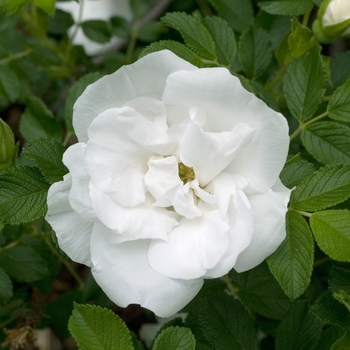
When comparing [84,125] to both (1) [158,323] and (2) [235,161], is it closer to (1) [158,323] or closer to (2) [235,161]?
(2) [235,161]

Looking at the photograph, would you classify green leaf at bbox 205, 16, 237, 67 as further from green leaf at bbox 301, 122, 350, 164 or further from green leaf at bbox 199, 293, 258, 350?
A: green leaf at bbox 199, 293, 258, 350

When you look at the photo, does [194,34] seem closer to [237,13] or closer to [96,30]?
[237,13]

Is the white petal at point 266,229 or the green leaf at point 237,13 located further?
the green leaf at point 237,13

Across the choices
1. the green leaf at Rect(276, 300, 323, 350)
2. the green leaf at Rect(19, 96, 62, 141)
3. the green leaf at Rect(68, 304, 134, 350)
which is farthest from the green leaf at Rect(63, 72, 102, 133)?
the green leaf at Rect(276, 300, 323, 350)

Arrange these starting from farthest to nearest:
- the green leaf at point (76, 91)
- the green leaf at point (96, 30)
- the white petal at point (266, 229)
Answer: the green leaf at point (96, 30) → the green leaf at point (76, 91) → the white petal at point (266, 229)

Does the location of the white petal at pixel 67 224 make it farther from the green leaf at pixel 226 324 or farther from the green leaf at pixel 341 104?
the green leaf at pixel 341 104

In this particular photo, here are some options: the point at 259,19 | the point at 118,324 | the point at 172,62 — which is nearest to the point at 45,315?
the point at 118,324

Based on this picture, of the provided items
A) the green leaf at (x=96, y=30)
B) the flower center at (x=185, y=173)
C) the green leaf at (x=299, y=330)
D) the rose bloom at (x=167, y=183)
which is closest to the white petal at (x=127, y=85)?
the rose bloom at (x=167, y=183)
